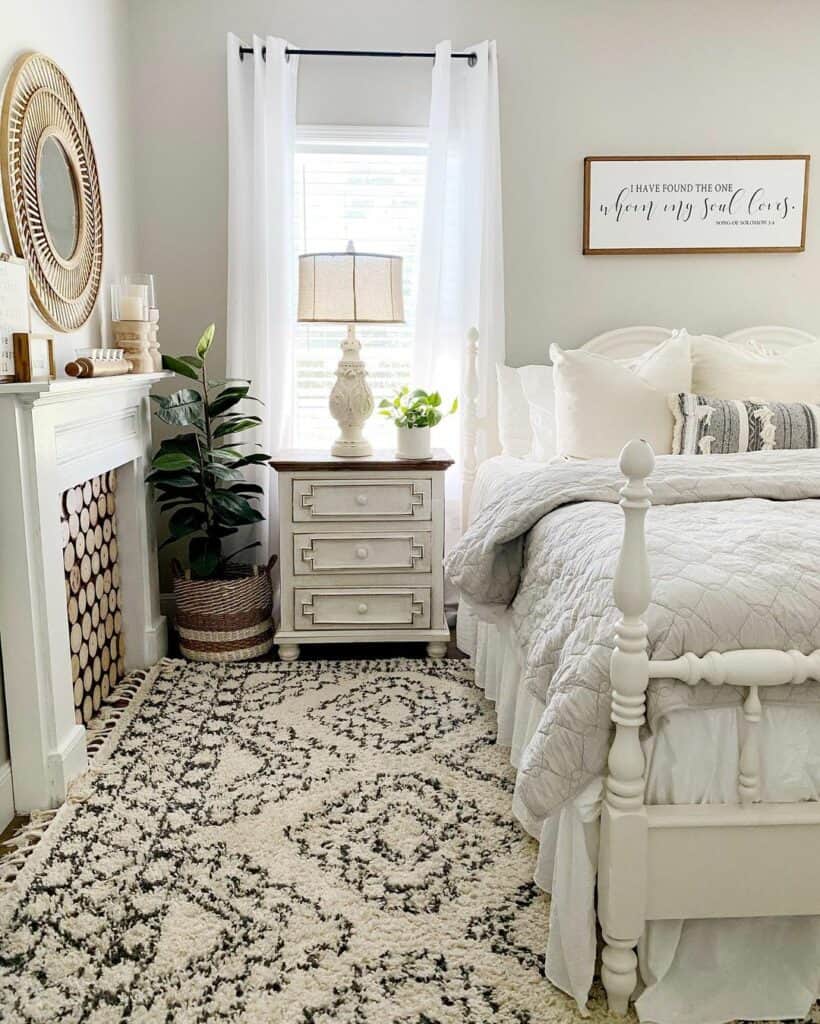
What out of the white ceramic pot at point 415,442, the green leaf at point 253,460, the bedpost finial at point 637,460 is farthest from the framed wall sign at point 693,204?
the bedpost finial at point 637,460

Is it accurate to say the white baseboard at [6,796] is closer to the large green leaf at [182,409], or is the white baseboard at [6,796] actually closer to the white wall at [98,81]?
the white wall at [98,81]

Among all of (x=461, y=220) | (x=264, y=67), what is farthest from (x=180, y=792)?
(x=264, y=67)

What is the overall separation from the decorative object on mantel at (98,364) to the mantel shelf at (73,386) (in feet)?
0.07

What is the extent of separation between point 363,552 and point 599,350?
1.29 m

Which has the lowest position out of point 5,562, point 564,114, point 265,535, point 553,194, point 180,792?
point 180,792

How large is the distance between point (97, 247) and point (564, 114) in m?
1.89

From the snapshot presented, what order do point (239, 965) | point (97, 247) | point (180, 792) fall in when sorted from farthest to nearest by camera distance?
point (97, 247) < point (180, 792) < point (239, 965)

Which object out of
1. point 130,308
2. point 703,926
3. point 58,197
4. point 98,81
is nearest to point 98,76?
point 98,81

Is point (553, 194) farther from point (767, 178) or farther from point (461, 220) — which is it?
point (767, 178)

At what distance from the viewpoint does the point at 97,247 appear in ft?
10.4

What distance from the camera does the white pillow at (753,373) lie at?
334 centimetres

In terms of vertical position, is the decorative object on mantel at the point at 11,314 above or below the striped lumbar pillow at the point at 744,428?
above

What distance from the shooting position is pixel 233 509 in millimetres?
3410

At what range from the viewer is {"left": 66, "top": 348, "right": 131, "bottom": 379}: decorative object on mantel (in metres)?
2.72
